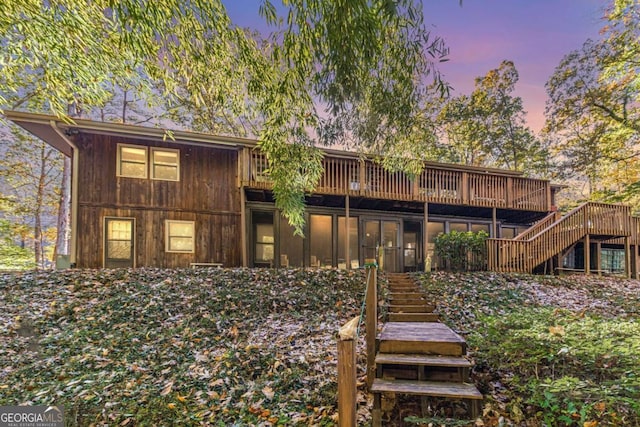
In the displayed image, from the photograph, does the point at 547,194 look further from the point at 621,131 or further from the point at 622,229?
the point at 621,131

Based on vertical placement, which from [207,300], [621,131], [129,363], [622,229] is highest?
[621,131]

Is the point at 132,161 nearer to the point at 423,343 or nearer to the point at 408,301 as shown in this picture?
the point at 408,301

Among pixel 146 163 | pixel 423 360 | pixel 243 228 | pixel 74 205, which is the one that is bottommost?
pixel 423 360

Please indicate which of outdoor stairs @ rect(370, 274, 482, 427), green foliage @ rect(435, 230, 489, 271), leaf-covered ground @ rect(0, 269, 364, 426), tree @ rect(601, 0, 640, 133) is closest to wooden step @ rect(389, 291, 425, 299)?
leaf-covered ground @ rect(0, 269, 364, 426)

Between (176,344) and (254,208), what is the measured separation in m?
6.35

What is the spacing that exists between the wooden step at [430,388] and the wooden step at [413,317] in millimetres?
2655

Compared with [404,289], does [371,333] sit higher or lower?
higher

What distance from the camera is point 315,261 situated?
11.8 metres

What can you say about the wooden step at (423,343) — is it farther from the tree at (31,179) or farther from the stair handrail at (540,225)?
the tree at (31,179)

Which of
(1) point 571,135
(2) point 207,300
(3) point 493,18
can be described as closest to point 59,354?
(2) point 207,300

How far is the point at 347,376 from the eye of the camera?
2000 millimetres

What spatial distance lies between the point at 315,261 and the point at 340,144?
5.54m

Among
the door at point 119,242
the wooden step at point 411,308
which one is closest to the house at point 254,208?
the door at point 119,242

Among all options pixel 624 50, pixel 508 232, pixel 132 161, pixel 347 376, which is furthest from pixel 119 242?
pixel 624 50
